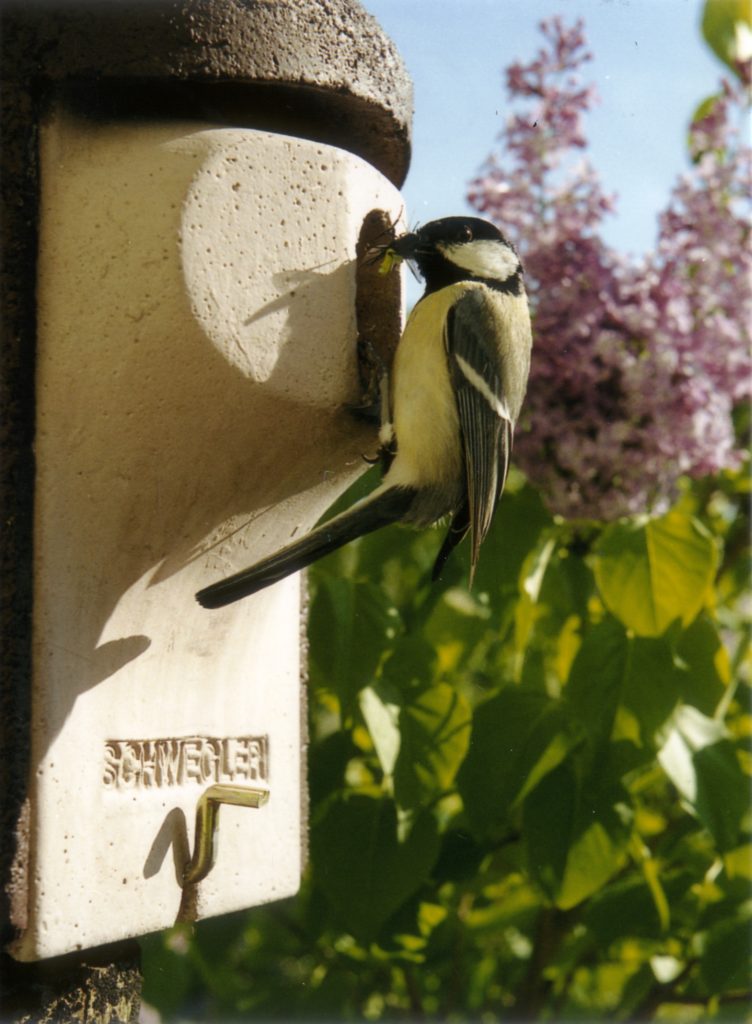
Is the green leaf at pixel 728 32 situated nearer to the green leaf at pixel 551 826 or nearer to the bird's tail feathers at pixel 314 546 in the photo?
the bird's tail feathers at pixel 314 546

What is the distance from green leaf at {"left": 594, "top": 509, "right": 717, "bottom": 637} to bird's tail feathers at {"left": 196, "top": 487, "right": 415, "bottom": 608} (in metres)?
0.27

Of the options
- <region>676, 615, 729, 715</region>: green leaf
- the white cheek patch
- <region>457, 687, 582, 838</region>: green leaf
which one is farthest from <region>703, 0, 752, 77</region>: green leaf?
<region>457, 687, 582, 838</region>: green leaf

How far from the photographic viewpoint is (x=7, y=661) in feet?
3.01

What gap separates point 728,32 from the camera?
4.38 feet

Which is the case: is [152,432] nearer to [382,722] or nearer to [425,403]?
[425,403]

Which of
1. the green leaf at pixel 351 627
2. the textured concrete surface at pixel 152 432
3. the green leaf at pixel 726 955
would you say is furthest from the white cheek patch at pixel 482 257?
the green leaf at pixel 726 955

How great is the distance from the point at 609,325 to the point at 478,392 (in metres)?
0.28

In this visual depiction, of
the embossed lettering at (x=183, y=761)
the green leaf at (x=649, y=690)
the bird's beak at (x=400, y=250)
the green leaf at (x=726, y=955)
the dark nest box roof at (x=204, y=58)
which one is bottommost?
the green leaf at (x=726, y=955)

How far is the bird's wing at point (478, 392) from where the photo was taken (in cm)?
105

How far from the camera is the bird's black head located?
1.10m

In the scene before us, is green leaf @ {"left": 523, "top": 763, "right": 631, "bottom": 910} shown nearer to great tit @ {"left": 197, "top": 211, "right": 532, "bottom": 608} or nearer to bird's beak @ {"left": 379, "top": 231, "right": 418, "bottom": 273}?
great tit @ {"left": 197, "top": 211, "right": 532, "bottom": 608}

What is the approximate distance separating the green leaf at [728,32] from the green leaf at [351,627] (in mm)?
723

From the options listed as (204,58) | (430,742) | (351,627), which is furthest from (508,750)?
(204,58)

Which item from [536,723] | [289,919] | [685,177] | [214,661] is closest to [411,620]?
[536,723]
